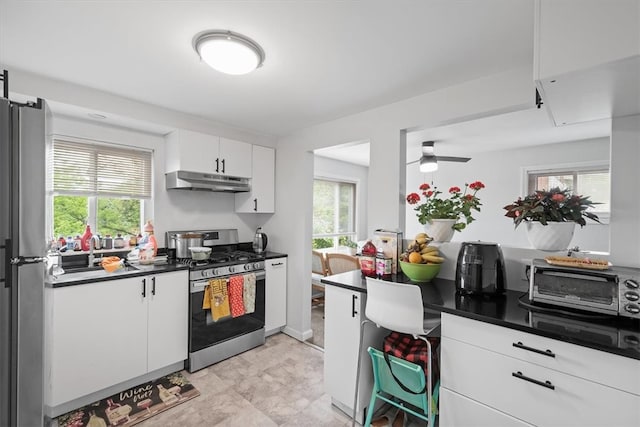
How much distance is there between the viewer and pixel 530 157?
4.34 metres

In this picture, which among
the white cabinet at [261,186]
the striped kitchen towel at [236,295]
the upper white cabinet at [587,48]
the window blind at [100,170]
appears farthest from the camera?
the white cabinet at [261,186]

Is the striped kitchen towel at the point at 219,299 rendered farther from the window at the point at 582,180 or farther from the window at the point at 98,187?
the window at the point at 582,180

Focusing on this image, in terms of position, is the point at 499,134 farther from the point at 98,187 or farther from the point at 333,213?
the point at 98,187

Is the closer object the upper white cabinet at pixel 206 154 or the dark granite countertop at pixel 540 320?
the dark granite countertop at pixel 540 320

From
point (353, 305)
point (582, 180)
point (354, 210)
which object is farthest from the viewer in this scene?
point (354, 210)

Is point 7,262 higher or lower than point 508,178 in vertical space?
lower

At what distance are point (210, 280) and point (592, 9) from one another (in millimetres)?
2886

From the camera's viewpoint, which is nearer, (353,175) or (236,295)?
(236,295)

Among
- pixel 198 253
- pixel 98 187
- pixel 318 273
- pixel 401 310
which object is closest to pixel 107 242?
pixel 98 187

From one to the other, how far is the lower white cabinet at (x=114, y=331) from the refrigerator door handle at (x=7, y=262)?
839 millimetres

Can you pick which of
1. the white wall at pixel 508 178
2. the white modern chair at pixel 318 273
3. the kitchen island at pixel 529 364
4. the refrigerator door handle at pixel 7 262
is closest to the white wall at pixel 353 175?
the white wall at pixel 508 178

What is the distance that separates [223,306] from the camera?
2.70m

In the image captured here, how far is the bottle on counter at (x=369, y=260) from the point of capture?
87.4 inches

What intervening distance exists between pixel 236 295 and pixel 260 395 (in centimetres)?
90
